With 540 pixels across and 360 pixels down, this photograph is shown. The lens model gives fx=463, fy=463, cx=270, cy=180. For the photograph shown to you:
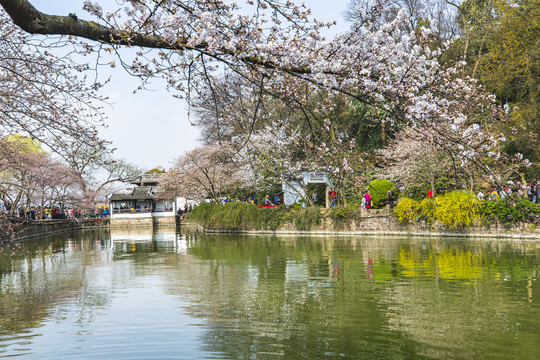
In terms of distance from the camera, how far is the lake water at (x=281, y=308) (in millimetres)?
5387

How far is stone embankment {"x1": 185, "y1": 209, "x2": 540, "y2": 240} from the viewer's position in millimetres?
17500

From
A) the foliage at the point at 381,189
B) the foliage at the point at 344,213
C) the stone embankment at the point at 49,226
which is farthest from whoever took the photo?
the stone embankment at the point at 49,226

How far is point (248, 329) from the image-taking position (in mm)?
6172

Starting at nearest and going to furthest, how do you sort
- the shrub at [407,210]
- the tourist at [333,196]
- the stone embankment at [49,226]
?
1. the shrub at [407,210]
2. the tourist at [333,196]
3. the stone embankment at [49,226]

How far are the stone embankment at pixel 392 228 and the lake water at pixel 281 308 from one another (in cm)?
417

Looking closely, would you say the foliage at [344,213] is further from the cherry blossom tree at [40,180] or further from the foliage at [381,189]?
the cherry blossom tree at [40,180]

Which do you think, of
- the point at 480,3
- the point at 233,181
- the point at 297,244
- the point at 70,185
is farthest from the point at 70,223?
the point at 480,3

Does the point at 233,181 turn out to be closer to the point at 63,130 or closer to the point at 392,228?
the point at 392,228

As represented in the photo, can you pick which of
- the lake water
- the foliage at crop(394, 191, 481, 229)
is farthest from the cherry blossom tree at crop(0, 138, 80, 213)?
the foliage at crop(394, 191, 481, 229)

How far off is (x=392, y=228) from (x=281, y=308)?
14.7m

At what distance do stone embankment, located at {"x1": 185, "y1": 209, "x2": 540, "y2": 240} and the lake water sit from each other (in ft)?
13.7

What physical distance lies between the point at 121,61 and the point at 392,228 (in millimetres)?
18554

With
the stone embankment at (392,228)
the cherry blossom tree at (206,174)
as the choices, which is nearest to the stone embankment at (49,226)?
the cherry blossom tree at (206,174)

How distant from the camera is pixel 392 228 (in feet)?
68.8
